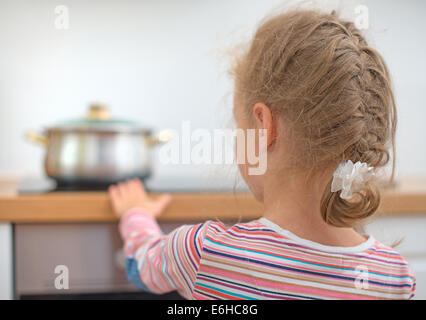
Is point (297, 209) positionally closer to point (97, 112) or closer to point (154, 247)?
point (154, 247)

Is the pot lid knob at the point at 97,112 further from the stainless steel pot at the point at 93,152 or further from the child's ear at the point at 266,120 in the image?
the child's ear at the point at 266,120

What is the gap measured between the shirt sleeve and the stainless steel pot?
185 millimetres

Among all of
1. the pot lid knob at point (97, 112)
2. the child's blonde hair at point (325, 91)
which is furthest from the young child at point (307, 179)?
the pot lid knob at point (97, 112)

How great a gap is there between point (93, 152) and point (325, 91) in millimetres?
523

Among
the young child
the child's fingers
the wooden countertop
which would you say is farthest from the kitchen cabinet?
the child's fingers

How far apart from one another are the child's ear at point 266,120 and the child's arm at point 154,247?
122 millimetres

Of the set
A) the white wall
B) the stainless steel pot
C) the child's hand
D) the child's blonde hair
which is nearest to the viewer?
the child's blonde hair

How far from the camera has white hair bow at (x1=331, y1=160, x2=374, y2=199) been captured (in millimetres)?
441

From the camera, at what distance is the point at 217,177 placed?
0.47m

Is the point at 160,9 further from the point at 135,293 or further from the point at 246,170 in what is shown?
the point at 246,170

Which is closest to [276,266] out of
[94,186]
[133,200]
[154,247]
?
[154,247]

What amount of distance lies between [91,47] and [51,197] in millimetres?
550

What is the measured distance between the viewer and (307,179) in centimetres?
48

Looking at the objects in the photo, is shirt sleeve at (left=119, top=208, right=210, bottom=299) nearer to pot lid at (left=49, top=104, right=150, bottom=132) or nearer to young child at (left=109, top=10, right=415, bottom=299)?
young child at (left=109, top=10, right=415, bottom=299)
